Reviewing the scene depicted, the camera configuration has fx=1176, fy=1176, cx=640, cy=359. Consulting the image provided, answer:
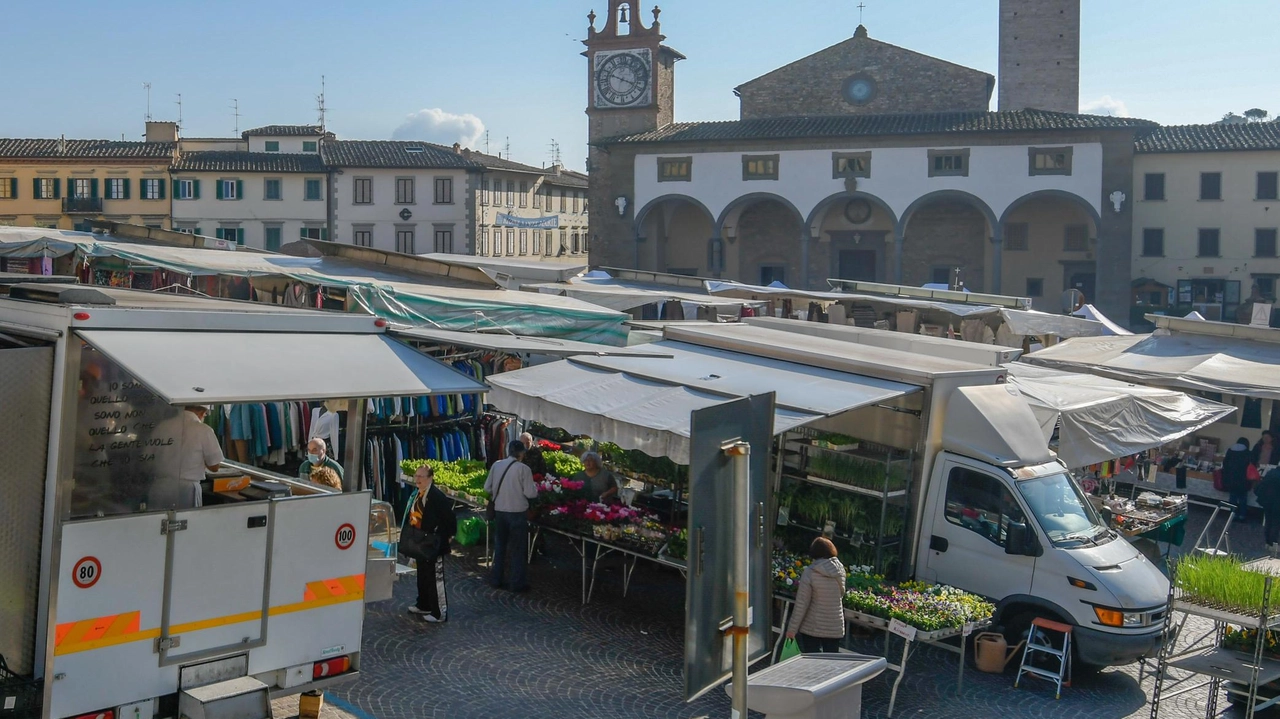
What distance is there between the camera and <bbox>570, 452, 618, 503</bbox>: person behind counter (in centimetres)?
1090

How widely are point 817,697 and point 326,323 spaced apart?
145 inches

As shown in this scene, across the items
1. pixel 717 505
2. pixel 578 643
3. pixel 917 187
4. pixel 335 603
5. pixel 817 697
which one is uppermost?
pixel 917 187

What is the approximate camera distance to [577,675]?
27.4 feet

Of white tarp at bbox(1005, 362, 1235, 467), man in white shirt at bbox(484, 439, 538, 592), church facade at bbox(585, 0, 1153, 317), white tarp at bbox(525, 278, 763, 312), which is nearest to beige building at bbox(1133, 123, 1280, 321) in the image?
church facade at bbox(585, 0, 1153, 317)

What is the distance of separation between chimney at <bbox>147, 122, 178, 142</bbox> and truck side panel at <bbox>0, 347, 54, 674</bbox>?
50681 millimetres

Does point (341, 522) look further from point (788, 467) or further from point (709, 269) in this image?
point (709, 269)

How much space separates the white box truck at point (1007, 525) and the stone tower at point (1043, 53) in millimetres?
38406

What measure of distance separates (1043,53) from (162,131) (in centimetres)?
3722

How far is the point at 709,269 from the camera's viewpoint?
43.6 metres

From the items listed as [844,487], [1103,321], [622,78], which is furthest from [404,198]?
[844,487]

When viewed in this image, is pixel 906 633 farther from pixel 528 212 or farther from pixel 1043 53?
pixel 528 212

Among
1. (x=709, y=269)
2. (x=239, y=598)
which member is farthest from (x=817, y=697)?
(x=709, y=269)

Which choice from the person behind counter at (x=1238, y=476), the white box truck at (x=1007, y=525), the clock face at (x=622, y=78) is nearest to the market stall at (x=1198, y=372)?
the person behind counter at (x=1238, y=476)

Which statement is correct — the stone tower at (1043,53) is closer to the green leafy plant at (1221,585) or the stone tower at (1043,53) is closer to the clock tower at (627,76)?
the clock tower at (627,76)
